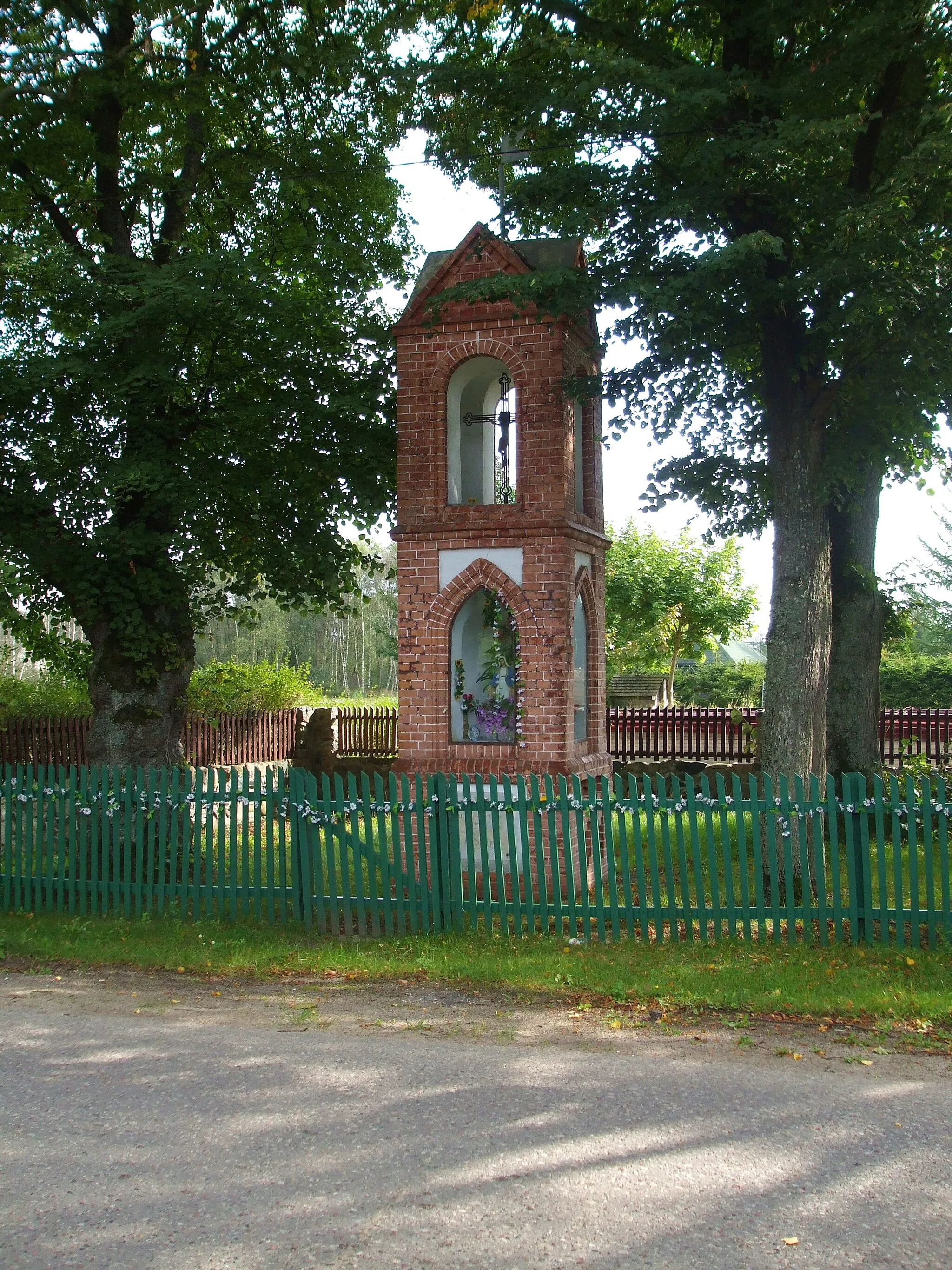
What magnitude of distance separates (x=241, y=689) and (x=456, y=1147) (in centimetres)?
1965

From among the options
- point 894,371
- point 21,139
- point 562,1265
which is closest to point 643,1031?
point 562,1265

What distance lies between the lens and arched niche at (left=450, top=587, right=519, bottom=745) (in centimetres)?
1078

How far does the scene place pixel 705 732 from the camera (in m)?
22.4

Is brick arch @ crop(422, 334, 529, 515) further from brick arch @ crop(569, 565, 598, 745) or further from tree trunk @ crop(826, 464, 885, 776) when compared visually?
tree trunk @ crop(826, 464, 885, 776)

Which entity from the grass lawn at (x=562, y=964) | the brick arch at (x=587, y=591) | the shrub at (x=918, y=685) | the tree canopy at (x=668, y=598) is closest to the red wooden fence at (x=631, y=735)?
the shrub at (x=918, y=685)

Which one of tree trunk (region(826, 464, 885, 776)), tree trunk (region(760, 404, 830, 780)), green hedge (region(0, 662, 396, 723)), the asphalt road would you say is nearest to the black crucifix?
tree trunk (region(760, 404, 830, 780))

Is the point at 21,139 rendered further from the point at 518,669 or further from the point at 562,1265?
the point at 562,1265

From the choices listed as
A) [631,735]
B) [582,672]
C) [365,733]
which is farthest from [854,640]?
[365,733]

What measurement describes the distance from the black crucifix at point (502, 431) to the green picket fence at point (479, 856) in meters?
3.56

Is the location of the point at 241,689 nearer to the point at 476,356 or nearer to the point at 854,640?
the point at 854,640

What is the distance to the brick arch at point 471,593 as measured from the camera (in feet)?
33.8

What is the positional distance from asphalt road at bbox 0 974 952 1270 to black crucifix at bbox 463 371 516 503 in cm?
622

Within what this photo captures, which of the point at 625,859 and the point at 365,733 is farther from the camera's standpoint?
the point at 365,733

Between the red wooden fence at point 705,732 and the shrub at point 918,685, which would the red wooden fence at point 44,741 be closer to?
the red wooden fence at point 705,732
